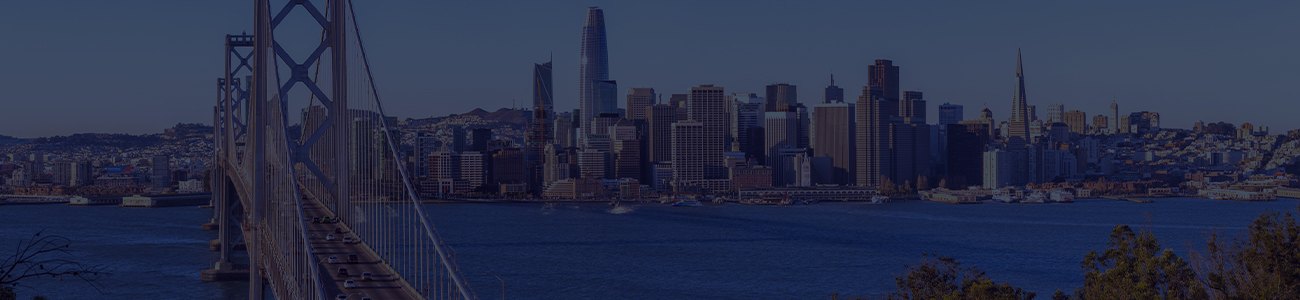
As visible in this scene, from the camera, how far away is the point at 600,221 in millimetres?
43406

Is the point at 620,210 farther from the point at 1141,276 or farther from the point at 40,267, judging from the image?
the point at 40,267

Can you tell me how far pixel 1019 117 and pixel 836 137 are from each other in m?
22.6

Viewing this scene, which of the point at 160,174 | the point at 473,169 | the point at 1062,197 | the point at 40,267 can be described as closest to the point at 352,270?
the point at 40,267

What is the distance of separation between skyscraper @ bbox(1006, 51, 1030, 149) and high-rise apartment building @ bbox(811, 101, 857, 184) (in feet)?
53.1

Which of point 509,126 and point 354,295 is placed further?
point 509,126

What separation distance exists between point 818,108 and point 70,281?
2659 inches

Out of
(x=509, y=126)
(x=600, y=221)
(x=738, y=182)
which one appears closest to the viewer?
(x=600, y=221)

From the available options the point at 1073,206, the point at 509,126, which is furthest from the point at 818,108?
the point at 509,126

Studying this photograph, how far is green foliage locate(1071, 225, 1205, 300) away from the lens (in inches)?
334

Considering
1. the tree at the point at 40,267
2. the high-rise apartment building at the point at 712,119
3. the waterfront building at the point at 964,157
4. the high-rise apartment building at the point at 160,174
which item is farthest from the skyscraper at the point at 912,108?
the tree at the point at 40,267

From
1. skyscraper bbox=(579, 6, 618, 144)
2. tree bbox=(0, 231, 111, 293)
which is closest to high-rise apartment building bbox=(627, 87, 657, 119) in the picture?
skyscraper bbox=(579, 6, 618, 144)

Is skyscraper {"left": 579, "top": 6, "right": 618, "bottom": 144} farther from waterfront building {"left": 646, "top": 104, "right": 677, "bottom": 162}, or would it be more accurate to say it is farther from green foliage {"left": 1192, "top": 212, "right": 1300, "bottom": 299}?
green foliage {"left": 1192, "top": 212, "right": 1300, "bottom": 299}

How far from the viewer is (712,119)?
82.1 m

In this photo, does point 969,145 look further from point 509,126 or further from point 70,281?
point 70,281
